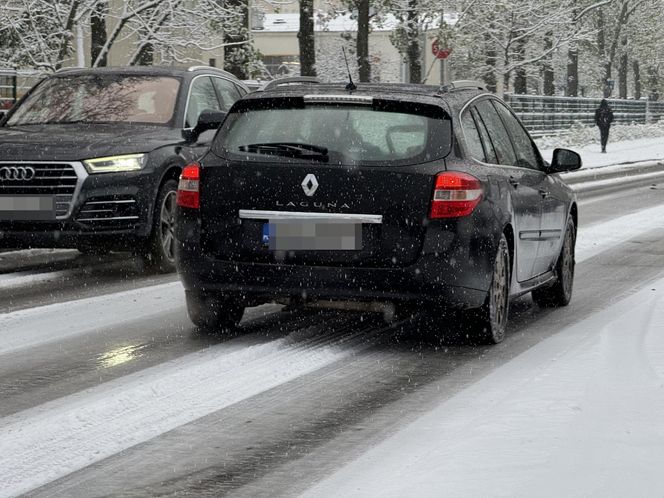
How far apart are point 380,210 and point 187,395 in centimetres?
163

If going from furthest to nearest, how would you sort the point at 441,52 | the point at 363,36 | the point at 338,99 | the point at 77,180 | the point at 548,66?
the point at 548,66
the point at 363,36
the point at 441,52
the point at 77,180
the point at 338,99

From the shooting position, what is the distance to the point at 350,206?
7.60 m

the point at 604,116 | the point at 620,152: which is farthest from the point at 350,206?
the point at 620,152

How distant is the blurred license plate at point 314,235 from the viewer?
7.60 metres

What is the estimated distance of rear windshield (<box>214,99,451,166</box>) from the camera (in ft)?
25.3

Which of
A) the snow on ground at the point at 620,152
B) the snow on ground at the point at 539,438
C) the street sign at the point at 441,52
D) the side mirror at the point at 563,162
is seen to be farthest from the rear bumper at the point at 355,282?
the snow on ground at the point at 620,152

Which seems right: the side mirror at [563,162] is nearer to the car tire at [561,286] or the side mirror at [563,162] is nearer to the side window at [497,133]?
the side window at [497,133]

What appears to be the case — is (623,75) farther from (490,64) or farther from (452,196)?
(452,196)

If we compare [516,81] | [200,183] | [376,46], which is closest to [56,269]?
[200,183]

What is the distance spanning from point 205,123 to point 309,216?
3.58 meters

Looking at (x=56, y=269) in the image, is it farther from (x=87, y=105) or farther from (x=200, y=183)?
(x=200, y=183)

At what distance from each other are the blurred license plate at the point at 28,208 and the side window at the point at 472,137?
3966mm

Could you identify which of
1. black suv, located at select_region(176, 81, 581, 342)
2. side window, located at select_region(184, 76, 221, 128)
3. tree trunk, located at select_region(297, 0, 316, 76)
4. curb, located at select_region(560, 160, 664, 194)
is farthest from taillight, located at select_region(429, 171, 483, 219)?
tree trunk, located at select_region(297, 0, 316, 76)

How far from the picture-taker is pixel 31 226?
11078mm
